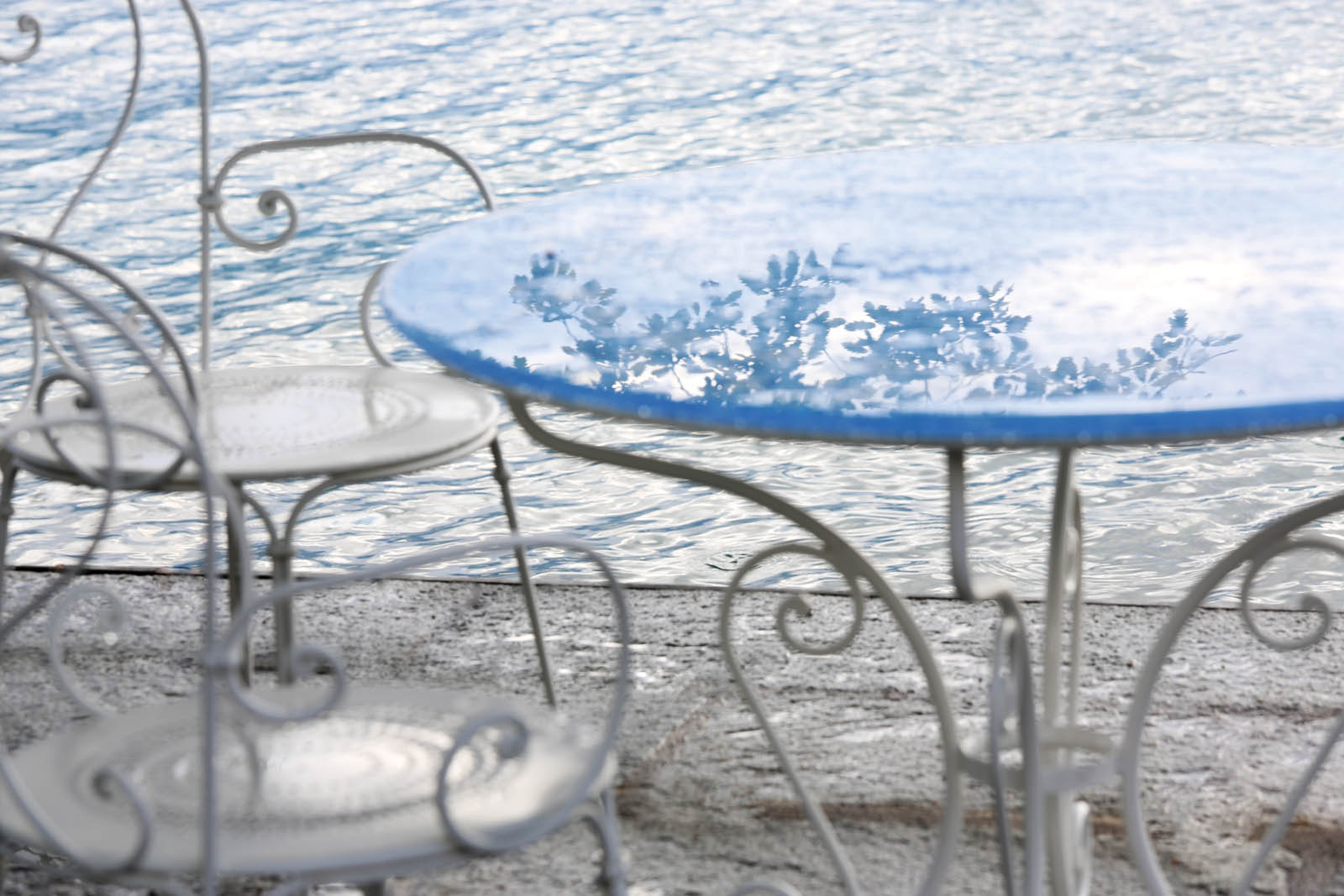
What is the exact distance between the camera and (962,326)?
60.2 inches

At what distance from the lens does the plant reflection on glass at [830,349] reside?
4.50 ft

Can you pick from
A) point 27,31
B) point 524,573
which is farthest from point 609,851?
point 27,31

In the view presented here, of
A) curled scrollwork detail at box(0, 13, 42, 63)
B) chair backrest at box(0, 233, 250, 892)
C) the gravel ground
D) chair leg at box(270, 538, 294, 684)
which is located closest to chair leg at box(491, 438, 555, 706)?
the gravel ground

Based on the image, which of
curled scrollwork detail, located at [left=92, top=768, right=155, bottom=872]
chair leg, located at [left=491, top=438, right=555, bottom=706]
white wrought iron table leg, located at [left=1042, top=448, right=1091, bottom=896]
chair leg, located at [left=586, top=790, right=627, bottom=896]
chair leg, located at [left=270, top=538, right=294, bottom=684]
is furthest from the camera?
chair leg, located at [left=491, top=438, right=555, bottom=706]

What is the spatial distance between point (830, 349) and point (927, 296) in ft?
0.60

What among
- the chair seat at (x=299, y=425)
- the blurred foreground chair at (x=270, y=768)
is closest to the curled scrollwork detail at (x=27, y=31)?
the chair seat at (x=299, y=425)

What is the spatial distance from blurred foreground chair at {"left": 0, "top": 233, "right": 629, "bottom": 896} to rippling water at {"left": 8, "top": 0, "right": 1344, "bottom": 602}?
76.9 inches

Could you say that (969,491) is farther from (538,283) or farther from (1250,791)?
(538,283)

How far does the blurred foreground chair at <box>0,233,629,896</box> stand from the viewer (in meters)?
1.24

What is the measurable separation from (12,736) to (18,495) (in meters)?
1.62

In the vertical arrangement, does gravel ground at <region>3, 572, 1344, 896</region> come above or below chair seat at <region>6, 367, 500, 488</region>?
below

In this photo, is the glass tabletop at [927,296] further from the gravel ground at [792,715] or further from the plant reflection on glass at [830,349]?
the gravel ground at [792,715]

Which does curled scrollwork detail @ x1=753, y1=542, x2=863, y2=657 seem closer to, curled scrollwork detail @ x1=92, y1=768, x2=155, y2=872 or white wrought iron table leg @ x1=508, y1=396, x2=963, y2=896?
white wrought iron table leg @ x1=508, y1=396, x2=963, y2=896

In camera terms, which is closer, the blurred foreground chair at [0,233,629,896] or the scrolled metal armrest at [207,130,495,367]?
the blurred foreground chair at [0,233,629,896]
